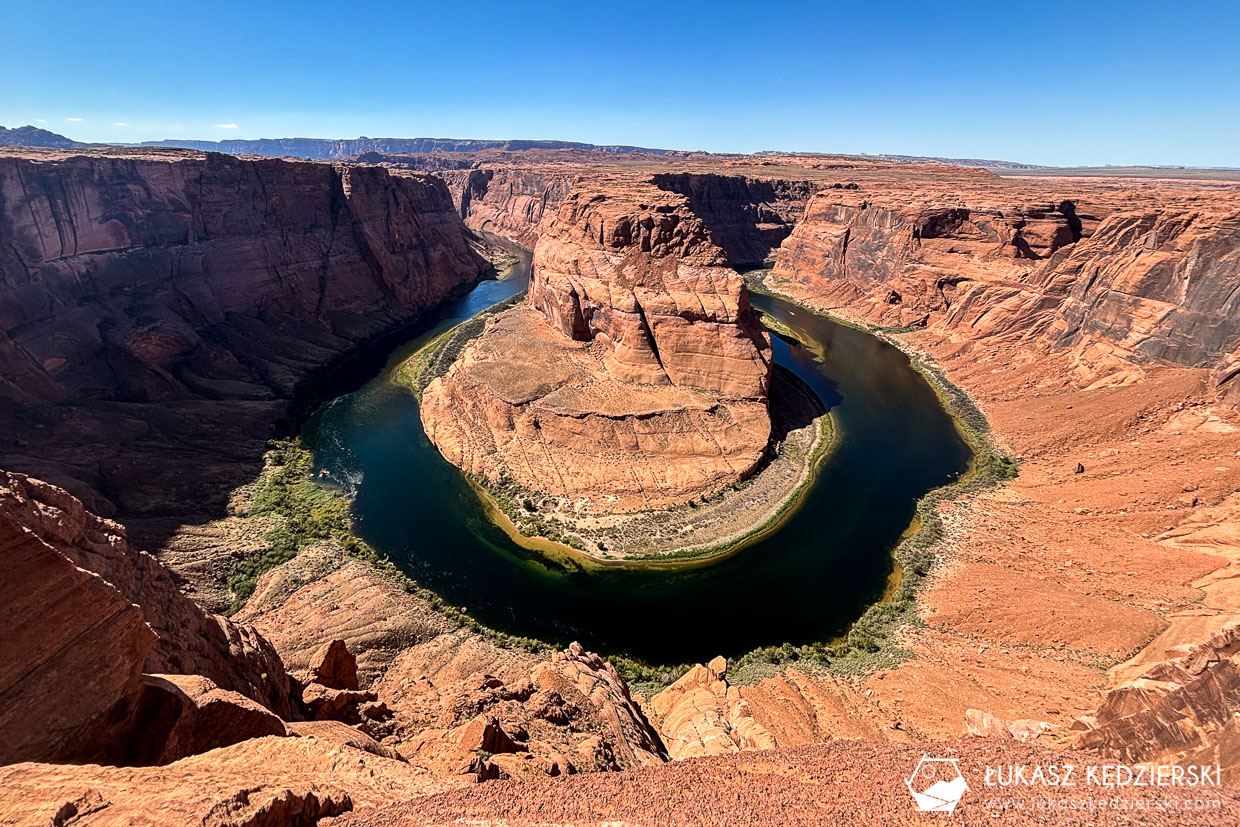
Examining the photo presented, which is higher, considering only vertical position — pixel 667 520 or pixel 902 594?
pixel 667 520

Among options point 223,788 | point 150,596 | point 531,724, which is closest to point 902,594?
point 531,724

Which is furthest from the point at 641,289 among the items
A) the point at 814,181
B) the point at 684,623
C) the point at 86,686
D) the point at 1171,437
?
the point at 814,181

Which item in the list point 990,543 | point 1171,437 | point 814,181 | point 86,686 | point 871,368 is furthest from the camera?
point 814,181

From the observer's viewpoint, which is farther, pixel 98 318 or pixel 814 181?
pixel 814 181

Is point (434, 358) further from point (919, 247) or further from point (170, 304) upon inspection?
point (919, 247)

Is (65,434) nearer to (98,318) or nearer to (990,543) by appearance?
(98,318)

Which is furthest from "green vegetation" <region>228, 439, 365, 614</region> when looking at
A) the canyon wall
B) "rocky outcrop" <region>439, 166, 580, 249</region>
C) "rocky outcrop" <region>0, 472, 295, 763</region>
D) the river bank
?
"rocky outcrop" <region>439, 166, 580, 249</region>
